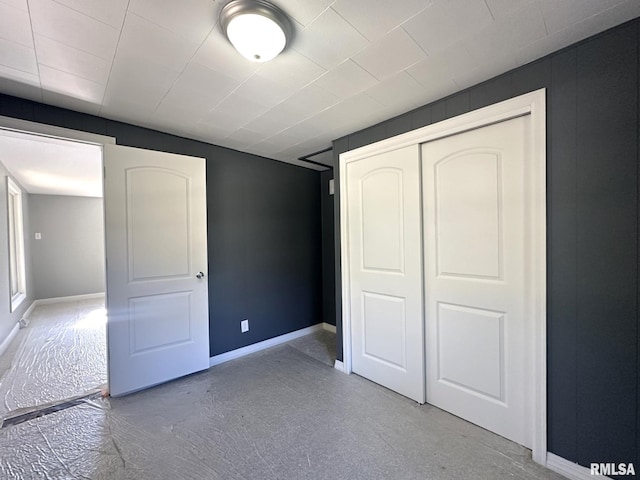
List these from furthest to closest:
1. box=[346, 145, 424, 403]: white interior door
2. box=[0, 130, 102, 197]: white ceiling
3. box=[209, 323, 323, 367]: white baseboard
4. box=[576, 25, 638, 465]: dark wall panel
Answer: box=[209, 323, 323, 367]: white baseboard < box=[0, 130, 102, 197]: white ceiling < box=[346, 145, 424, 403]: white interior door < box=[576, 25, 638, 465]: dark wall panel

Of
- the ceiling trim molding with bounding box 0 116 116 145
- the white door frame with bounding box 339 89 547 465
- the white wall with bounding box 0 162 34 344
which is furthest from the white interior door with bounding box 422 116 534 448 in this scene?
the white wall with bounding box 0 162 34 344

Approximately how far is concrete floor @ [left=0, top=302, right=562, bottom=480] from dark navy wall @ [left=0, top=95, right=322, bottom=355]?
90cm

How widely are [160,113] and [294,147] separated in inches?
50.7

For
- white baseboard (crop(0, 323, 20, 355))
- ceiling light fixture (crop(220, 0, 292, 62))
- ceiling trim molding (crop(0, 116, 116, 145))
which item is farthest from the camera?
white baseboard (crop(0, 323, 20, 355))

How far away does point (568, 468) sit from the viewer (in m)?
1.49

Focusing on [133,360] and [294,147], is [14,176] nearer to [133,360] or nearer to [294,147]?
[133,360]

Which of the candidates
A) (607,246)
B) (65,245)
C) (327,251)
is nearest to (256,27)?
(607,246)

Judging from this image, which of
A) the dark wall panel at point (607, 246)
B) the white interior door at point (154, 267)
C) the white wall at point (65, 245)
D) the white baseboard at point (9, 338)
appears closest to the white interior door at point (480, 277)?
the dark wall panel at point (607, 246)

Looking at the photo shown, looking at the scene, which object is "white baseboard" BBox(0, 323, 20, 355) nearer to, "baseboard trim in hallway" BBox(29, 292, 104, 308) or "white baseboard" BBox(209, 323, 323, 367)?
"baseboard trim in hallway" BBox(29, 292, 104, 308)

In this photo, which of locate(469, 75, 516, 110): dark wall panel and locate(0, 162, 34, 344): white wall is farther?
locate(0, 162, 34, 344): white wall

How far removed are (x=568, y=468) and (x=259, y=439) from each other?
5.75 feet

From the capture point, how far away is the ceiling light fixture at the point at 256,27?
1.16 m

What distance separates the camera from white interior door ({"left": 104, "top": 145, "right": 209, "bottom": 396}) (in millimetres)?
2303

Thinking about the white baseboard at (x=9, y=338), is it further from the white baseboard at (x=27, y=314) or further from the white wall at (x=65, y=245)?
the white wall at (x=65, y=245)
